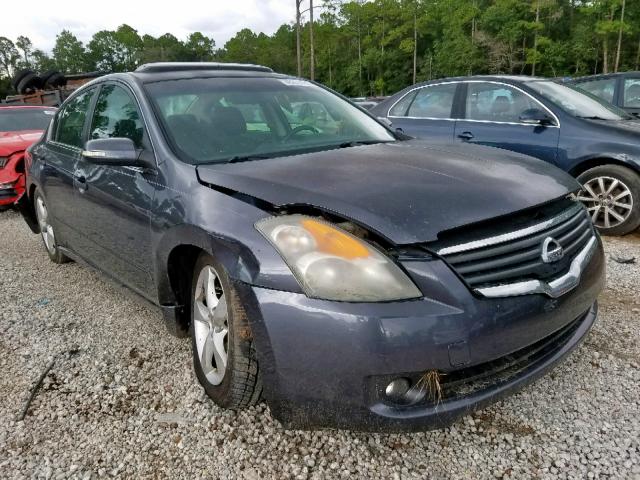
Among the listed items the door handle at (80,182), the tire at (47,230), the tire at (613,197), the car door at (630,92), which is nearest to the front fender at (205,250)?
the door handle at (80,182)

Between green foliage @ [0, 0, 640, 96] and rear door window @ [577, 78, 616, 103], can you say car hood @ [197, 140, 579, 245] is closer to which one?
rear door window @ [577, 78, 616, 103]

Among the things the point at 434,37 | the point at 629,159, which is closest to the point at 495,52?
the point at 434,37

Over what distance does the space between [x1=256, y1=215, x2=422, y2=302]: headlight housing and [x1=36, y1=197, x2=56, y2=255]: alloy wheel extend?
129 inches

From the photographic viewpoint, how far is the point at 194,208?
7.27 feet

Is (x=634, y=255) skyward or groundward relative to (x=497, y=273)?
groundward

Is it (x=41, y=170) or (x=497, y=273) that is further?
(x=41, y=170)

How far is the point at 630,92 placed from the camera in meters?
7.39

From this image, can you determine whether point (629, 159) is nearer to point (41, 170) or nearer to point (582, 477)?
point (582, 477)

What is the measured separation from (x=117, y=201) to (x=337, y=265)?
1621 millimetres

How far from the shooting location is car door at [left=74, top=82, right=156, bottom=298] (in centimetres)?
264

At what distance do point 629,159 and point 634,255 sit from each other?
91 centimetres

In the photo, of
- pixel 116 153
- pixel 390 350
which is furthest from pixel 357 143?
pixel 390 350

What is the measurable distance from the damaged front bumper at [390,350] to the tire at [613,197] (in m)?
3.37

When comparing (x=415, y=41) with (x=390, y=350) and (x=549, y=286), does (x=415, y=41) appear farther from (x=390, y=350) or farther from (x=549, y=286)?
(x=390, y=350)
